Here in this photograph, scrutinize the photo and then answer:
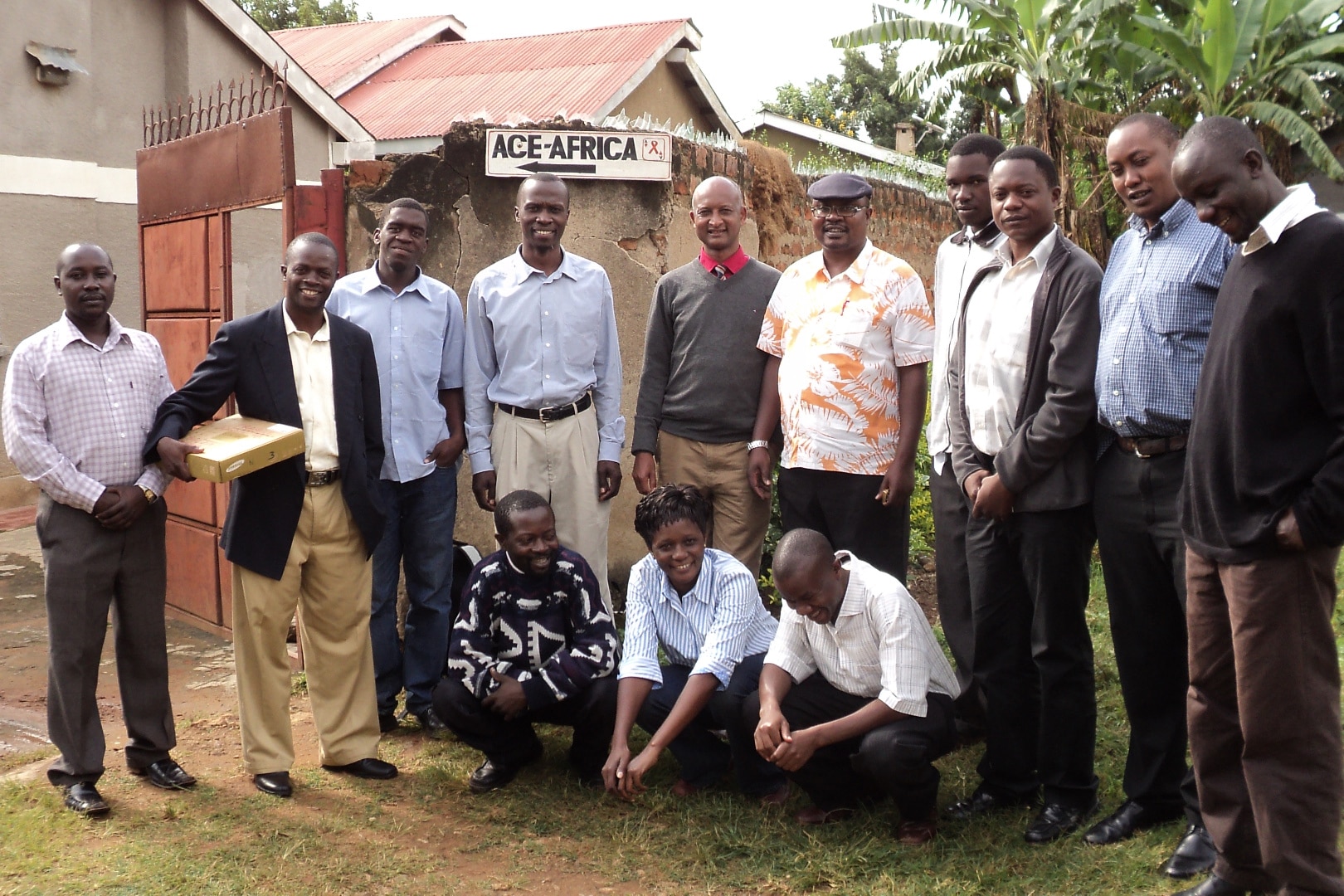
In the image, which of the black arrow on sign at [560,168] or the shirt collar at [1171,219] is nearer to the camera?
the shirt collar at [1171,219]

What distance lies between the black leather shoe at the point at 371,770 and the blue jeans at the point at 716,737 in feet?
3.24

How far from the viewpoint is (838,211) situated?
4.27m

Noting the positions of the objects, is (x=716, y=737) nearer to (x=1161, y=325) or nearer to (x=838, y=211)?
(x=838, y=211)

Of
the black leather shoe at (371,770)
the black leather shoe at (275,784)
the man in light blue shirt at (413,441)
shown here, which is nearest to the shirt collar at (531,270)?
the man in light blue shirt at (413,441)

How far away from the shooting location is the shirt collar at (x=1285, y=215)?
2.83m

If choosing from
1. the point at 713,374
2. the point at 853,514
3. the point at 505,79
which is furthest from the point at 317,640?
the point at 505,79

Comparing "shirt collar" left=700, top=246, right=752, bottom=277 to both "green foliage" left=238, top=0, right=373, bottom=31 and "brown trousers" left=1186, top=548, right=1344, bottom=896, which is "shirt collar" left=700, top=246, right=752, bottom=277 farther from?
"green foliage" left=238, top=0, right=373, bottom=31

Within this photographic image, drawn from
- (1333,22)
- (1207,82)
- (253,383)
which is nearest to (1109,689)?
(253,383)

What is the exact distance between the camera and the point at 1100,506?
3484 mm

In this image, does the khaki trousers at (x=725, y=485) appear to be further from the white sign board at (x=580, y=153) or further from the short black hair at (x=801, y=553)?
the white sign board at (x=580, y=153)

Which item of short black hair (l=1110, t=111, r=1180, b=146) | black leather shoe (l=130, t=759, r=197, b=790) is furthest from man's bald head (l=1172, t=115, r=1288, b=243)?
black leather shoe (l=130, t=759, r=197, b=790)

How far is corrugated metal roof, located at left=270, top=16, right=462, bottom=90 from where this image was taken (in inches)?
689

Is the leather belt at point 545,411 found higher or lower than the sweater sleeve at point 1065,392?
lower

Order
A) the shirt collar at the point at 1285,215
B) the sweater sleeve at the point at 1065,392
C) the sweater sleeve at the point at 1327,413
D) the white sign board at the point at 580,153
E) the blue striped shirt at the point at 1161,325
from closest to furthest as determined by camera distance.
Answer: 1. the sweater sleeve at the point at 1327,413
2. the shirt collar at the point at 1285,215
3. the blue striped shirt at the point at 1161,325
4. the sweater sleeve at the point at 1065,392
5. the white sign board at the point at 580,153
